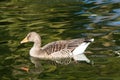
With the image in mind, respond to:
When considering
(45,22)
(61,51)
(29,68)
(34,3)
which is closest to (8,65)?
(29,68)

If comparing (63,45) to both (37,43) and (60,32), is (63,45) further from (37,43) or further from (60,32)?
(60,32)

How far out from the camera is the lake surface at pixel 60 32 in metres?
17.4

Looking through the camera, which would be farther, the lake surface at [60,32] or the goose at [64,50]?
the goose at [64,50]

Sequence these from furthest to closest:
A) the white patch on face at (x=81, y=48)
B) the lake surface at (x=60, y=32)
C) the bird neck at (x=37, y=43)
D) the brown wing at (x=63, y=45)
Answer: the bird neck at (x=37, y=43) < the brown wing at (x=63, y=45) < the white patch on face at (x=81, y=48) < the lake surface at (x=60, y=32)

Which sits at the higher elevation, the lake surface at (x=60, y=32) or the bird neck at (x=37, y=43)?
the bird neck at (x=37, y=43)

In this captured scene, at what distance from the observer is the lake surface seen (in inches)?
683

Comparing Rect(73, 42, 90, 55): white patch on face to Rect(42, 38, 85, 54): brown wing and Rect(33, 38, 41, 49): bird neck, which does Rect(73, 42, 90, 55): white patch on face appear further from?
Rect(33, 38, 41, 49): bird neck

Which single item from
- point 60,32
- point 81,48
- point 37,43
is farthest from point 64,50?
point 60,32

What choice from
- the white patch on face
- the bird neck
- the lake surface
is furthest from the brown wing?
the bird neck

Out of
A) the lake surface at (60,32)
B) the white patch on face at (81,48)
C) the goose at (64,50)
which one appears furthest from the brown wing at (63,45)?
the lake surface at (60,32)

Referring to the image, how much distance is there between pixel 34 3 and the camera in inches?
1234

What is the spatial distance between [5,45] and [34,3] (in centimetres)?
1028

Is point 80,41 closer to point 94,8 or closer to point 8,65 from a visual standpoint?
point 8,65

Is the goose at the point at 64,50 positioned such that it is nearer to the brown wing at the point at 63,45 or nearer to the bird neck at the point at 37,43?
the brown wing at the point at 63,45
